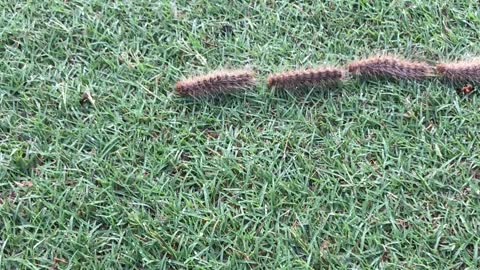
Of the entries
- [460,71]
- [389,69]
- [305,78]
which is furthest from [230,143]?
[460,71]

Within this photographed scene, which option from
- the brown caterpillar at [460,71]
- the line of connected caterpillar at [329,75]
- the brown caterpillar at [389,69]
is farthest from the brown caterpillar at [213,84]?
the brown caterpillar at [460,71]

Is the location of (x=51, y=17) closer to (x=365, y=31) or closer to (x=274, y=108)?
(x=274, y=108)

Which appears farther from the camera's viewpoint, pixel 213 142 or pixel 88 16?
pixel 88 16

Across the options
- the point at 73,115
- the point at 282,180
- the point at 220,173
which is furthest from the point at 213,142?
the point at 73,115

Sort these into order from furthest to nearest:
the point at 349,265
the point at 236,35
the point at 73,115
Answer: the point at 236,35 → the point at 73,115 → the point at 349,265

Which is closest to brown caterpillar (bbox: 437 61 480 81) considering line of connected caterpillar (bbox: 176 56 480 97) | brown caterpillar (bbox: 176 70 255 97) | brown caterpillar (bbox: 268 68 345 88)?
line of connected caterpillar (bbox: 176 56 480 97)

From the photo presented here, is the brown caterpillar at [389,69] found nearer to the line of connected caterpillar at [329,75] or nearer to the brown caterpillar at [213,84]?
the line of connected caterpillar at [329,75]

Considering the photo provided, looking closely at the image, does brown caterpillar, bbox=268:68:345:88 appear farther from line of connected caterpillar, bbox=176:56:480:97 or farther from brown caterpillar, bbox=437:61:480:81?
brown caterpillar, bbox=437:61:480:81
